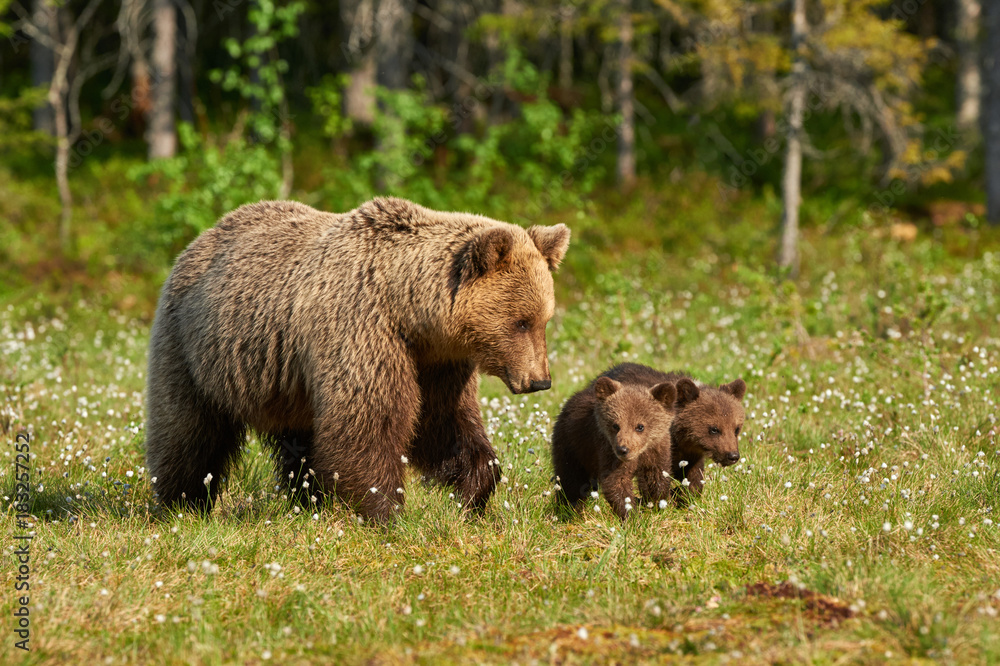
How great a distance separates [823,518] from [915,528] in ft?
1.49

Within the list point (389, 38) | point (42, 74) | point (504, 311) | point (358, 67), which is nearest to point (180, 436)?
point (504, 311)

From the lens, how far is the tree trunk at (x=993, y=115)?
16562 mm

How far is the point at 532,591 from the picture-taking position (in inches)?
170

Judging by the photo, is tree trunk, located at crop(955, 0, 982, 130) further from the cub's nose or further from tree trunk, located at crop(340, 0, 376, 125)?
the cub's nose

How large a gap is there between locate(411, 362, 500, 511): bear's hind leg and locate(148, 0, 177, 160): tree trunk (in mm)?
14811

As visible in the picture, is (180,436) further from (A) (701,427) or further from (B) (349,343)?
(A) (701,427)

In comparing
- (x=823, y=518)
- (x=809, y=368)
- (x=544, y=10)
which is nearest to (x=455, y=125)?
(x=544, y=10)

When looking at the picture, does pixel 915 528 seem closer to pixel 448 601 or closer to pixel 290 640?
pixel 448 601

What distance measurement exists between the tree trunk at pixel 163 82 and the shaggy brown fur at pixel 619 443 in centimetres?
1528

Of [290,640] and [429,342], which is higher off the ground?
[429,342]

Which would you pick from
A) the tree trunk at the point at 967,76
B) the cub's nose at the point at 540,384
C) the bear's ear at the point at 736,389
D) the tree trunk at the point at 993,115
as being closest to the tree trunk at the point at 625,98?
the tree trunk at the point at 993,115

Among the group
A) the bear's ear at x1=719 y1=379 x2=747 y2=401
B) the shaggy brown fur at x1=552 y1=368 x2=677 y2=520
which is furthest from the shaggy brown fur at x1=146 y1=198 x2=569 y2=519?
the bear's ear at x1=719 y1=379 x2=747 y2=401

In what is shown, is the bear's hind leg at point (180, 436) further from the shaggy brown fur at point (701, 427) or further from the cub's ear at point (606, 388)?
the shaggy brown fur at point (701, 427)

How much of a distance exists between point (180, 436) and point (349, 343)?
156 cm
